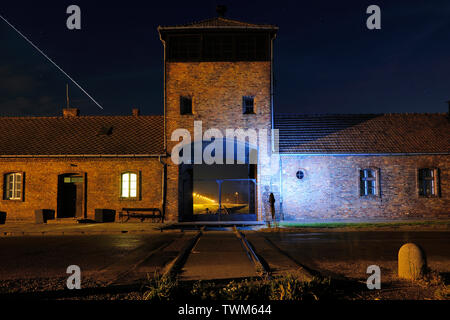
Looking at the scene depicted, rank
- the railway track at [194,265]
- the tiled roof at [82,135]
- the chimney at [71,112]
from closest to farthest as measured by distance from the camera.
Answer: the railway track at [194,265] → the tiled roof at [82,135] → the chimney at [71,112]

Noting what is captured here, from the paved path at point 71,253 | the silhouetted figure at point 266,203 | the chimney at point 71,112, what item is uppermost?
the chimney at point 71,112

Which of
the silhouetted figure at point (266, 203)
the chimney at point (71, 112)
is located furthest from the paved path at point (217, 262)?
the chimney at point (71, 112)

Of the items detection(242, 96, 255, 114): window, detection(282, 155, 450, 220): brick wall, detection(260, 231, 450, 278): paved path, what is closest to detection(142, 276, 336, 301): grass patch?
detection(260, 231, 450, 278): paved path

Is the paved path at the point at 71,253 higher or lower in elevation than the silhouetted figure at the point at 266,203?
lower

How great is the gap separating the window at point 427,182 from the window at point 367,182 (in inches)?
105

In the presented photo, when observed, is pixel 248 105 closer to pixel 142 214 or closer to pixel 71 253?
pixel 142 214

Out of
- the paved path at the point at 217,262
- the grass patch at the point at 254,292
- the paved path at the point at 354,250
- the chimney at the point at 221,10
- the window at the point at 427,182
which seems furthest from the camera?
the chimney at the point at 221,10

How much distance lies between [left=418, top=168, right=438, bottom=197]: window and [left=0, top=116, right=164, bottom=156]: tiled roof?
48.9 feet

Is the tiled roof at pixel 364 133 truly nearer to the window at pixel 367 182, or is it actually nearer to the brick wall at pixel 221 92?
the window at pixel 367 182

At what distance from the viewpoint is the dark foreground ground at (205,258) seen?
6449 millimetres

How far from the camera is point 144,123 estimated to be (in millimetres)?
22453

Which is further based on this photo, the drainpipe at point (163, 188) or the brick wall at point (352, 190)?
the brick wall at point (352, 190)

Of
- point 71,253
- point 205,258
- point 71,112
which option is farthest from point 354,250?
point 71,112
